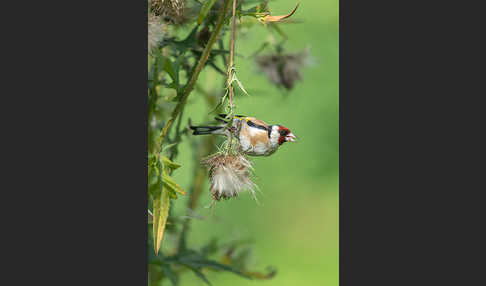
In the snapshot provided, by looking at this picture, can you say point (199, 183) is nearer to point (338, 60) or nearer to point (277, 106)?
point (277, 106)

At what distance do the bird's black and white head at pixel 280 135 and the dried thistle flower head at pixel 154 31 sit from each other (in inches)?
13.4

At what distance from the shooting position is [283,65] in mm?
1870

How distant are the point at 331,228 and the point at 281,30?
0.58 meters

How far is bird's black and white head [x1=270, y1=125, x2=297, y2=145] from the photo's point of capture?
4.83 ft

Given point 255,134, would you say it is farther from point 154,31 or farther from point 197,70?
point 154,31

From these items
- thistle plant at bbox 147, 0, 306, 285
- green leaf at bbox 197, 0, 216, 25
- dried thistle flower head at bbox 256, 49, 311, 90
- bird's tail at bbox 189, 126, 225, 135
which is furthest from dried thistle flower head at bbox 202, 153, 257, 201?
dried thistle flower head at bbox 256, 49, 311, 90

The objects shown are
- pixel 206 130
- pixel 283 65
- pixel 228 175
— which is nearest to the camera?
pixel 228 175

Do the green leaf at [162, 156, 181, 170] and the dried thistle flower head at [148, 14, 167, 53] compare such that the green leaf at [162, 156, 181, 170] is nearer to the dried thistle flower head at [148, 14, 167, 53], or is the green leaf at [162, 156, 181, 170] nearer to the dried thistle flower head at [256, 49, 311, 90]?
the dried thistle flower head at [148, 14, 167, 53]

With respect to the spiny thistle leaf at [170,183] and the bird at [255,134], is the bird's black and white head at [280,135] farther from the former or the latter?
the spiny thistle leaf at [170,183]

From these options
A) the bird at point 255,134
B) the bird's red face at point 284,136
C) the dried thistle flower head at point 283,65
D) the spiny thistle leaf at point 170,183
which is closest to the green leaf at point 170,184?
the spiny thistle leaf at point 170,183

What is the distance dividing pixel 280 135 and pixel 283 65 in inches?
17.5

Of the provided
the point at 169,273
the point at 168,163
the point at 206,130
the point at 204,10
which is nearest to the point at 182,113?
the point at 206,130

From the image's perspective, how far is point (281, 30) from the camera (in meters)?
1.81

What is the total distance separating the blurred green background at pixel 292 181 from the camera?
1.78 meters
